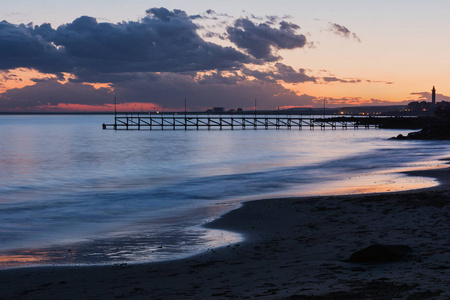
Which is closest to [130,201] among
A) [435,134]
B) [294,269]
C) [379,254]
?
[294,269]

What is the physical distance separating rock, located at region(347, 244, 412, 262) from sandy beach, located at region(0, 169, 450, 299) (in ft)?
0.34

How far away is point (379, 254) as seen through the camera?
7676 millimetres

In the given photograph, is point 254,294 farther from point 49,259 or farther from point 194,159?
point 194,159

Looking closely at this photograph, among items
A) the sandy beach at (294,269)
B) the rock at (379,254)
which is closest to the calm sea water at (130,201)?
the sandy beach at (294,269)

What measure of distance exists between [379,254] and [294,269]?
4.89ft

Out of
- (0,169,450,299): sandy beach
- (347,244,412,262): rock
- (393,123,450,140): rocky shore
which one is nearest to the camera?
(0,169,450,299): sandy beach

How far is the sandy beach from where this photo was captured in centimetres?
631

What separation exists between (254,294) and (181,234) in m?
5.50

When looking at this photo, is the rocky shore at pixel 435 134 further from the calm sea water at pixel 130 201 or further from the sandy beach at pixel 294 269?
the sandy beach at pixel 294 269

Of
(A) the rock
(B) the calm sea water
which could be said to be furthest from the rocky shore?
(A) the rock

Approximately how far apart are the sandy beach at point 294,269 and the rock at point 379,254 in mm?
104

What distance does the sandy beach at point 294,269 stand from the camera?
6312 millimetres

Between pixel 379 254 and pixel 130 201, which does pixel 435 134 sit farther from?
pixel 379 254

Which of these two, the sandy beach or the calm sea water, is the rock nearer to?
the sandy beach
